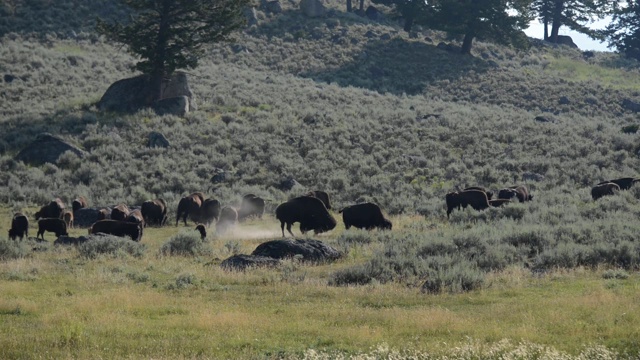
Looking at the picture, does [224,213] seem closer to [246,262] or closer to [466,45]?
[246,262]

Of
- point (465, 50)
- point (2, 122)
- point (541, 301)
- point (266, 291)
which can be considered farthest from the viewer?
point (465, 50)

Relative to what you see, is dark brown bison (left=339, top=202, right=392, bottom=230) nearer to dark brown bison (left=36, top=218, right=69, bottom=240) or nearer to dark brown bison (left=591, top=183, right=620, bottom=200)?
dark brown bison (left=36, top=218, right=69, bottom=240)

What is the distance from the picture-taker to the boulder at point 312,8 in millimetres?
92000

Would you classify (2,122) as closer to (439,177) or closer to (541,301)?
(439,177)

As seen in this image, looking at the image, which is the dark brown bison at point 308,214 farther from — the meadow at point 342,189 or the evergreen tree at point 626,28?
the evergreen tree at point 626,28

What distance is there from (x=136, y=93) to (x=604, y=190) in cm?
3253

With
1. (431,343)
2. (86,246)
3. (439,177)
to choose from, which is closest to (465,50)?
(439,177)

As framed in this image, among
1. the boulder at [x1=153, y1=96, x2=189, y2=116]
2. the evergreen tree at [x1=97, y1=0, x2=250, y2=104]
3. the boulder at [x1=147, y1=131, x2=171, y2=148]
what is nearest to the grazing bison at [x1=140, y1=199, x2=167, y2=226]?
the boulder at [x1=147, y1=131, x2=171, y2=148]

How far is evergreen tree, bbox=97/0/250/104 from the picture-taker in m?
46.4

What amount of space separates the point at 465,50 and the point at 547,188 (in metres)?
48.8

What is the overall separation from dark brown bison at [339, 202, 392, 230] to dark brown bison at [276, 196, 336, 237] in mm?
827

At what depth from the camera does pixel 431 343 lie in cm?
1032

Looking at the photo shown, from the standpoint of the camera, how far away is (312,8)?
92250 millimetres

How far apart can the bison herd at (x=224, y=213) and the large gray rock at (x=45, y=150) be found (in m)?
8.68
